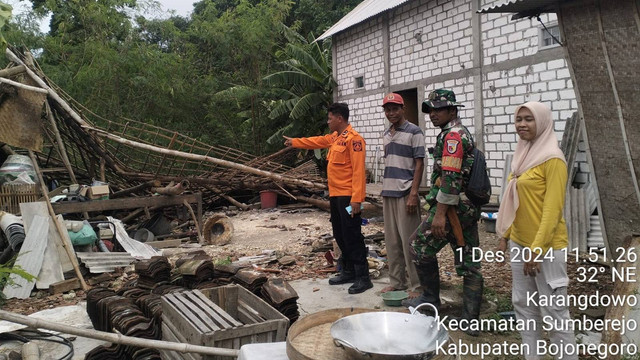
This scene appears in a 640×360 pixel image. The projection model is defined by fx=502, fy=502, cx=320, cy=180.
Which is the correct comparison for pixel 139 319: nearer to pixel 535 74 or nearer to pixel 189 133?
pixel 535 74

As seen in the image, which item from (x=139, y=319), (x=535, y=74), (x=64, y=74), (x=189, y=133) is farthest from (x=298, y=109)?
(x=139, y=319)

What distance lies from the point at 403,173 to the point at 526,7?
1.97m

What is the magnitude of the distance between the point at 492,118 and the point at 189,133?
999 cm

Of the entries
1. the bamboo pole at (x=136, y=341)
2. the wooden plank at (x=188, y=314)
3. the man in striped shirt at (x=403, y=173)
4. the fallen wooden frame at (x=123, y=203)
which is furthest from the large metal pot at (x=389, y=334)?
the fallen wooden frame at (x=123, y=203)

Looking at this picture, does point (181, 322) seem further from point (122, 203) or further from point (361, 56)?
point (361, 56)

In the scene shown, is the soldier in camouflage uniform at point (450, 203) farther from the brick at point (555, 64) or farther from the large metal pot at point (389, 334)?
the brick at point (555, 64)

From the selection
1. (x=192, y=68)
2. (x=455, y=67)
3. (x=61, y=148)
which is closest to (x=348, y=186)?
(x=61, y=148)

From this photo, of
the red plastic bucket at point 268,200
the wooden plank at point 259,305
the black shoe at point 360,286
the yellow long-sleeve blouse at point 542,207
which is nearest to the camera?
the yellow long-sleeve blouse at point 542,207

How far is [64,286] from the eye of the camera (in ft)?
19.5

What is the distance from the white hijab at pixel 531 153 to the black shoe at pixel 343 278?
8.80ft

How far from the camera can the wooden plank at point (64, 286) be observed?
5871mm

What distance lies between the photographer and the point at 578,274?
5.64m

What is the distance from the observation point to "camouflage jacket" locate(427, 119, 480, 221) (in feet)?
12.5

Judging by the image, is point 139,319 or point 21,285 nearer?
point 139,319
